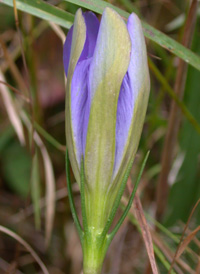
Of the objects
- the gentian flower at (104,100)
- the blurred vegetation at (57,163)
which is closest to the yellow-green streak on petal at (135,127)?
the gentian flower at (104,100)

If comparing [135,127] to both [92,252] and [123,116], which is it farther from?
[92,252]

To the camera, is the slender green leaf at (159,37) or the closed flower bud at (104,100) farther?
the slender green leaf at (159,37)

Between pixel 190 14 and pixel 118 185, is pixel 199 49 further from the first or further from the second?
pixel 118 185

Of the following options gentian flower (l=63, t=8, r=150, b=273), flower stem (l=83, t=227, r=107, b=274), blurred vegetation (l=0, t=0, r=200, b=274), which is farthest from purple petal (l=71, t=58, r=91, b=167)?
blurred vegetation (l=0, t=0, r=200, b=274)

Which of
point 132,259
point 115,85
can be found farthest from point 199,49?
point 115,85

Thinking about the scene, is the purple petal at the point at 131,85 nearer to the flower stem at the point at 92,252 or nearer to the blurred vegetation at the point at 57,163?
the flower stem at the point at 92,252

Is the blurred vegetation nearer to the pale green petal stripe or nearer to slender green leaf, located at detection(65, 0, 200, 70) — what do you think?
slender green leaf, located at detection(65, 0, 200, 70)
